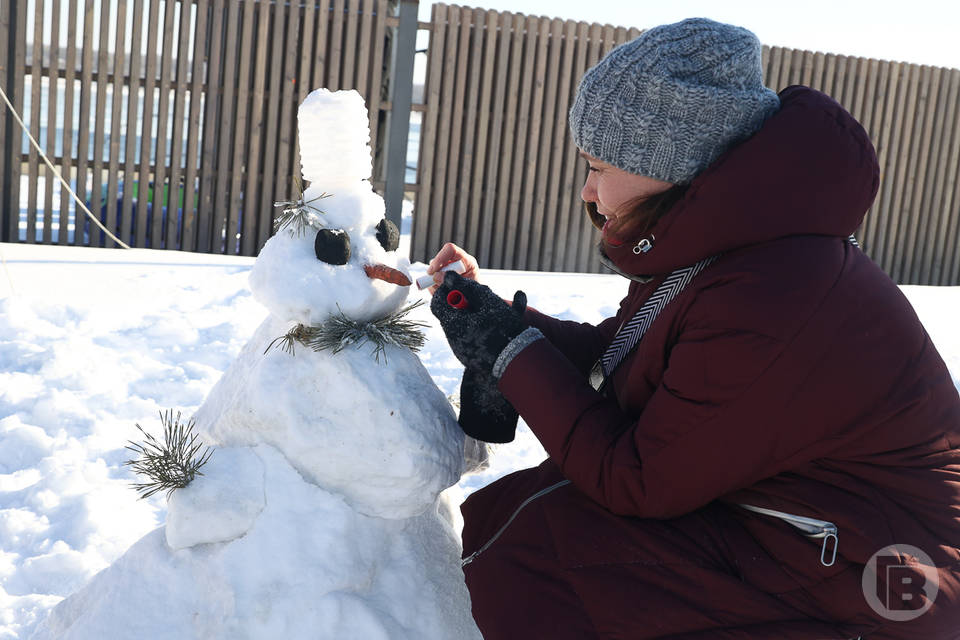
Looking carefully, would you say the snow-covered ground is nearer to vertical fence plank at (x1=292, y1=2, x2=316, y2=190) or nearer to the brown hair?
the brown hair

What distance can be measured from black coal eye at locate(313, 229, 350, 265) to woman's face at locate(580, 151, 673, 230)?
468 millimetres

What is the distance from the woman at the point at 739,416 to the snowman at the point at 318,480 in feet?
0.59

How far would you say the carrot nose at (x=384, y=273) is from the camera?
168cm

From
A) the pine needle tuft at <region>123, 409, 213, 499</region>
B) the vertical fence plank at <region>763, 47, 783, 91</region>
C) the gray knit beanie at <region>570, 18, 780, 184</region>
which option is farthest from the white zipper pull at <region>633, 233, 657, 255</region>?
the vertical fence plank at <region>763, 47, 783, 91</region>

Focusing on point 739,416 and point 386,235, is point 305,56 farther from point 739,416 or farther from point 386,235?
point 739,416

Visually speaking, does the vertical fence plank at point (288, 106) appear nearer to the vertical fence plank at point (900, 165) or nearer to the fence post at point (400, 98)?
the fence post at point (400, 98)

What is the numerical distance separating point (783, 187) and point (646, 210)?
266mm

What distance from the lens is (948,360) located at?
16.1ft

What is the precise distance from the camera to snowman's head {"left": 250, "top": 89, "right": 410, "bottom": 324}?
164 centimetres

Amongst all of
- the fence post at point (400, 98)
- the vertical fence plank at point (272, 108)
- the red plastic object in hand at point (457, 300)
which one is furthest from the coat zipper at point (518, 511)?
the vertical fence plank at point (272, 108)

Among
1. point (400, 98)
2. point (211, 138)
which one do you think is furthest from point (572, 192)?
point (211, 138)

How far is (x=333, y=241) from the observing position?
1640 millimetres

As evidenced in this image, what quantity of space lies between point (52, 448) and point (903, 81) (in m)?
8.75

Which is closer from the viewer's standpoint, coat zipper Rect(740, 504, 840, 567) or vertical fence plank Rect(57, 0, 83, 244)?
coat zipper Rect(740, 504, 840, 567)
